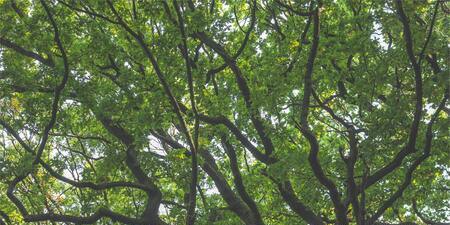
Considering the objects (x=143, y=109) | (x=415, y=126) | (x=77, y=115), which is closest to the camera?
(x=415, y=126)

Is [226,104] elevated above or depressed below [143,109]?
above

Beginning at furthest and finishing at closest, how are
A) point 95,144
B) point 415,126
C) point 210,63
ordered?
point 95,144
point 210,63
point 415,126

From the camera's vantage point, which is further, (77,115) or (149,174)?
(77,115)

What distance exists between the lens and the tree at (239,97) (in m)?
10.2

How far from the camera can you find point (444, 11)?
36.4 ft

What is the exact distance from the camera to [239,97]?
1317cm

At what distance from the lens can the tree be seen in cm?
1018

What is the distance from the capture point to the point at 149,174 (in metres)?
13.1

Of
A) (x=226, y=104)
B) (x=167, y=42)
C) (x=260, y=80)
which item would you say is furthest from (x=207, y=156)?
(x=167, y=42)

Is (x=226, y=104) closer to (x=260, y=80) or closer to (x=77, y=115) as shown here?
(x=260, y=80)

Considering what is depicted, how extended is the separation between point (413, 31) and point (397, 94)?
1.38 m

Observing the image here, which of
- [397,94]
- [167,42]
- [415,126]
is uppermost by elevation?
[167,42]

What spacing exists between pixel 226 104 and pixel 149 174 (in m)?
2.68

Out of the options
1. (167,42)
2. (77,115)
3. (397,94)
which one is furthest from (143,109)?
(397,94)
